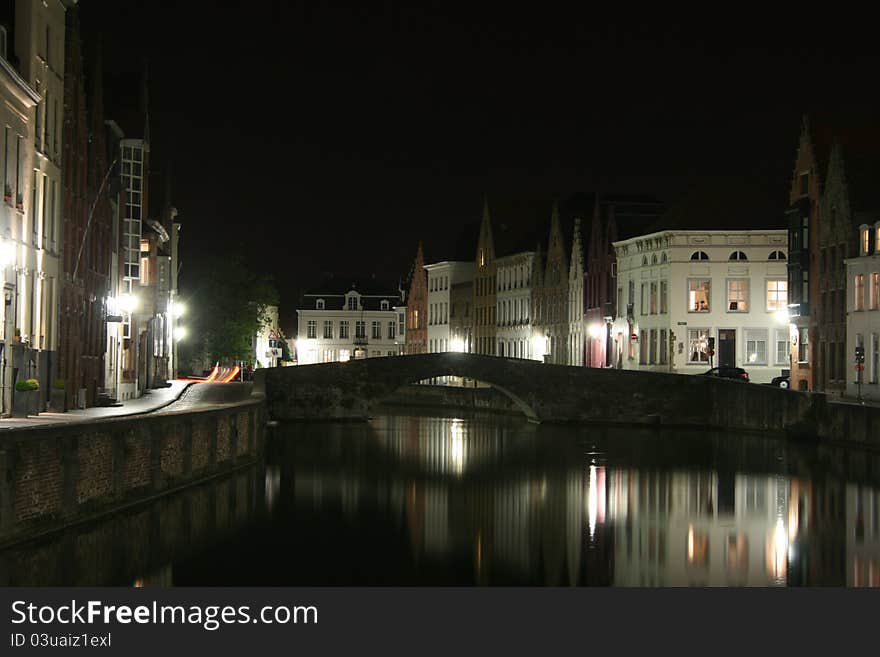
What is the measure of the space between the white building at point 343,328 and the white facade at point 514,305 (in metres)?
46.1

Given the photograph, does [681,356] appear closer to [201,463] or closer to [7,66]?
[201,463]

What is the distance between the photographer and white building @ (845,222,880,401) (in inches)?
2228

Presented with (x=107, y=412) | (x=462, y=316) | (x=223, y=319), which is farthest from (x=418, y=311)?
(x=107, y=412)

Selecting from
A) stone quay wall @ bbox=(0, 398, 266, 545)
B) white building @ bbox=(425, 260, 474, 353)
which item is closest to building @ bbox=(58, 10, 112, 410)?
stone quay wall @ bbox=(0, 398, 266, 545)

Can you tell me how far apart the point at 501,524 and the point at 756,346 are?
39.7m

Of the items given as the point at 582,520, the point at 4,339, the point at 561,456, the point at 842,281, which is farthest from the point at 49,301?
the point at 842,281

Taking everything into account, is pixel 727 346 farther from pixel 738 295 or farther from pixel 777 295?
pixel 777 295

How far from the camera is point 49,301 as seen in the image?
40781 mm

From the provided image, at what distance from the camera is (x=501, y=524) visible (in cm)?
3484

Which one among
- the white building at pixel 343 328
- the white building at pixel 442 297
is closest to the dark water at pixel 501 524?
the white building at pixel 442 297

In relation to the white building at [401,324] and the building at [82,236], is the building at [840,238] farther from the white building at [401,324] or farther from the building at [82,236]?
the white building at [401,324]

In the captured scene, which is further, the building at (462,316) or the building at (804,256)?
the building at (462,316)

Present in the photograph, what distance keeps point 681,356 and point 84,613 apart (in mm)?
54584

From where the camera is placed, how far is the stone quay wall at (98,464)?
2483cm
